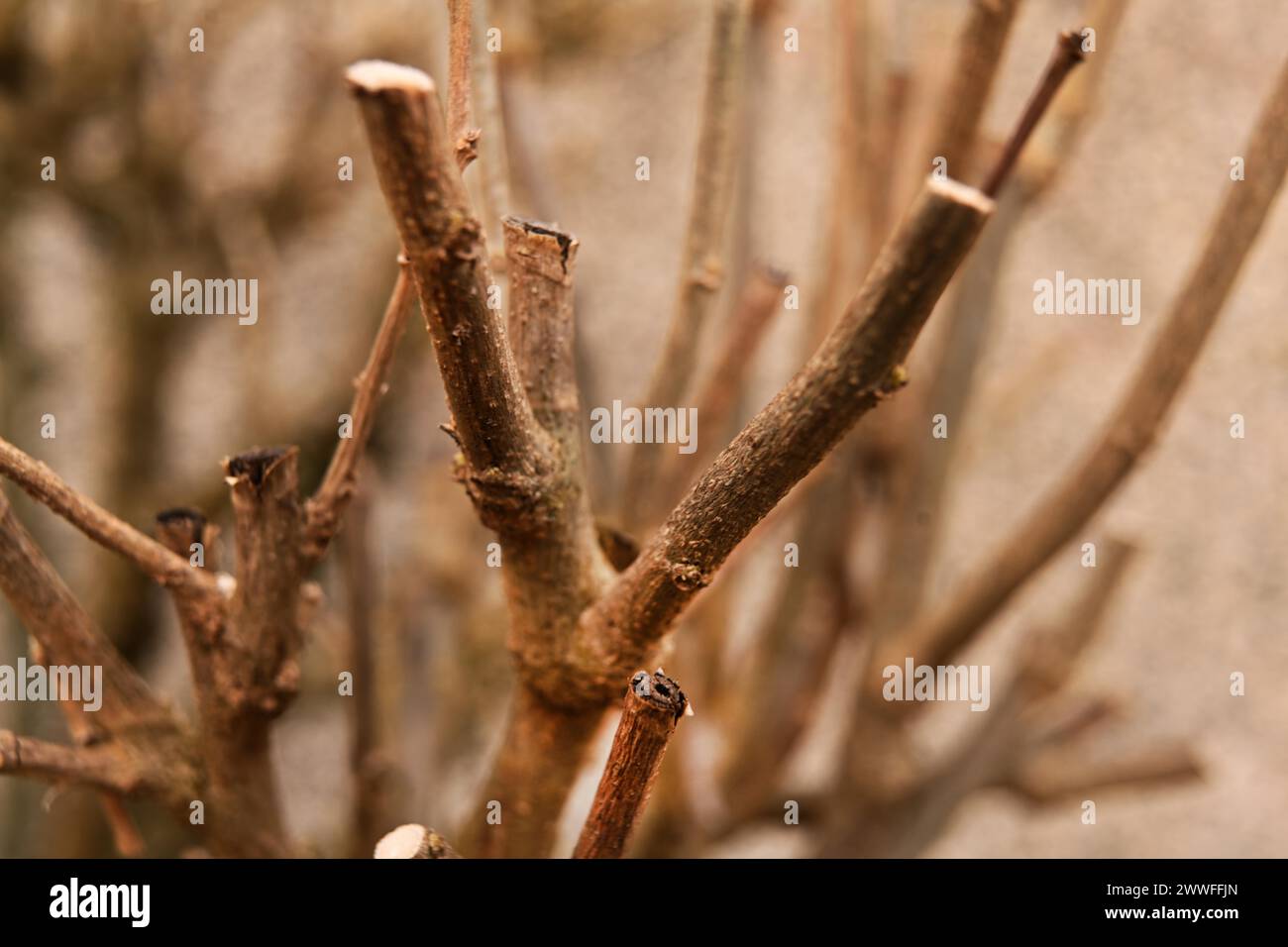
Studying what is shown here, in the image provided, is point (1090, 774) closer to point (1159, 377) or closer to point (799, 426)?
point (1159, 377)

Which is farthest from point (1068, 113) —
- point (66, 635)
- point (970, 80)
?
point (66, 635)

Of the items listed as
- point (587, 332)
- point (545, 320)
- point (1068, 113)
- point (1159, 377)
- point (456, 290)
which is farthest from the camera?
point (587, 332)

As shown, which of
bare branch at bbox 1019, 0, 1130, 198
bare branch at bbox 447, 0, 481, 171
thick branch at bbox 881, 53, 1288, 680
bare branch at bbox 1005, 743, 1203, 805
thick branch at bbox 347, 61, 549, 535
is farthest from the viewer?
bare branch at bbox 1005, 743, 1203, 805

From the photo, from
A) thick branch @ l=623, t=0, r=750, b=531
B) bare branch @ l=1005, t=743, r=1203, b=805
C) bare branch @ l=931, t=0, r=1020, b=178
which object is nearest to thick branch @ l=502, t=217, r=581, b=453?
thick branch @ l=623, t=0, r=750, b=531

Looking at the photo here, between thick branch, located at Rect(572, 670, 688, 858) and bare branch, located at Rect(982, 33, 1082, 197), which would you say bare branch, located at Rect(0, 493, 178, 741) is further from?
bare branch, located at Rect(982, 33, 1082, 197)

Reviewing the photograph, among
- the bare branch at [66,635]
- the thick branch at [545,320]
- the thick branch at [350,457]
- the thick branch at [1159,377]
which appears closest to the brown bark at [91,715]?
the bare branch at [66,635]

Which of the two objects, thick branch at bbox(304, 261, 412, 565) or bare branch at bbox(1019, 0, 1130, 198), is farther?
bare branch at bbox(1019, 0, 1130, 198)

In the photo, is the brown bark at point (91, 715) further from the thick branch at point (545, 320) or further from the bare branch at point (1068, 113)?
the bare branch at point (1068, 113)

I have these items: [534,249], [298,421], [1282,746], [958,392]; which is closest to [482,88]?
[534,249]
